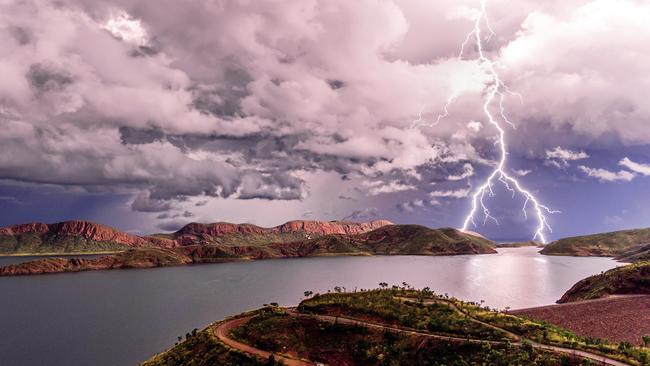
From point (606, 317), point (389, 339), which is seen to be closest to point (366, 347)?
point (389, 339)

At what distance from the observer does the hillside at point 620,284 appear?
17488cm

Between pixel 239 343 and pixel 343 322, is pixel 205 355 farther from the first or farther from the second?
pixel 343 322

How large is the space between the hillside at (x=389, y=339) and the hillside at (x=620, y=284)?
8852 centimetres

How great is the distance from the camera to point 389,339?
105 meters

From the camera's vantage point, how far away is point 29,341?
161 meters

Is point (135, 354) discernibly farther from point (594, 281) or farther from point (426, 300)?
point (594, 281)

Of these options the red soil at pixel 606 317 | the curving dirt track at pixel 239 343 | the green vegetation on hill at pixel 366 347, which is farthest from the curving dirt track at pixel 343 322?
the red soil at pixel 606 317

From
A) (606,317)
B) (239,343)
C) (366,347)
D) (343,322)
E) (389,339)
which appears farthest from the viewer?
(606,317)

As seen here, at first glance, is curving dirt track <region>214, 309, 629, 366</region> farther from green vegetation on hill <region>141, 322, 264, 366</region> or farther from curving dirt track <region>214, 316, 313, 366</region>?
green vegetation on hill <region>141, 322, 264, 366</region>

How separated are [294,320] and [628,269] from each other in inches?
6252

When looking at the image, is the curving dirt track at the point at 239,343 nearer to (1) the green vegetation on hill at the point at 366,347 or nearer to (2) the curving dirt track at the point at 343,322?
(2) the curving dirt track at the point at 343,322

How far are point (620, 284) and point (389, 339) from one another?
13394cm

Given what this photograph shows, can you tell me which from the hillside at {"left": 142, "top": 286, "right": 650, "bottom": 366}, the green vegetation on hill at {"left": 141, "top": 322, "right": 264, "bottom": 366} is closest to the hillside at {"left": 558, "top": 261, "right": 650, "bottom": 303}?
the hillside at {"left": 142, "top": 286, "right": 650, "bottom": 366}

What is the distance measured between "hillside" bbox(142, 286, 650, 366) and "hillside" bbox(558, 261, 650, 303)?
290 ft
